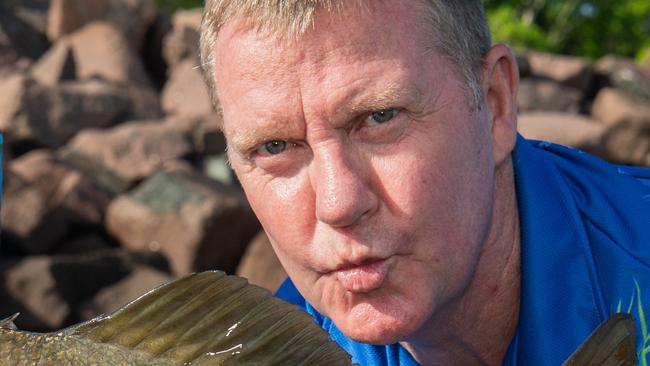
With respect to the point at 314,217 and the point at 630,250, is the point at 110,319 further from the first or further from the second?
the point at 630,250

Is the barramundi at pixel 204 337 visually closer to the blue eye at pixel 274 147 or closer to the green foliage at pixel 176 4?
the blue eye at pixel 274 147

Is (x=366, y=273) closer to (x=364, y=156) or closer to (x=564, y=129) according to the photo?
(x=364, y=156)

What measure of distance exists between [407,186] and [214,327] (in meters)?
0.56

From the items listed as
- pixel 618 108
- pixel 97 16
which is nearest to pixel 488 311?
pixel 618 108

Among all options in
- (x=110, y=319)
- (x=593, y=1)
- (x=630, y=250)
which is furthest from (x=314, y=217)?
(x=593, y=1)

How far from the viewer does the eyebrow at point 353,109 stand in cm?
204

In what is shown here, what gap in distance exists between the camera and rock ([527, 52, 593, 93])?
1711 centimetres

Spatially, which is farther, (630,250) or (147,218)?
(147,218)

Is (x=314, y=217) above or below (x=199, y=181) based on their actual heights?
above

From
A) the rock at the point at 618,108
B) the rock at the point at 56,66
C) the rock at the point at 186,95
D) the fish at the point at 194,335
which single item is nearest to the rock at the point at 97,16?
the rock at the point at 56,66

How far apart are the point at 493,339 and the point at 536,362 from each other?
167 mm

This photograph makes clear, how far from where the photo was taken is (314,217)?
2094 mm

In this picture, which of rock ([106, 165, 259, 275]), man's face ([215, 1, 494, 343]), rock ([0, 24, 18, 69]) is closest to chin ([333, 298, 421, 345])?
man's face ([215, 1, 494, 343])

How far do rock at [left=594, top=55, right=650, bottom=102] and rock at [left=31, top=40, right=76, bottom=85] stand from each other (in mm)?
8630
